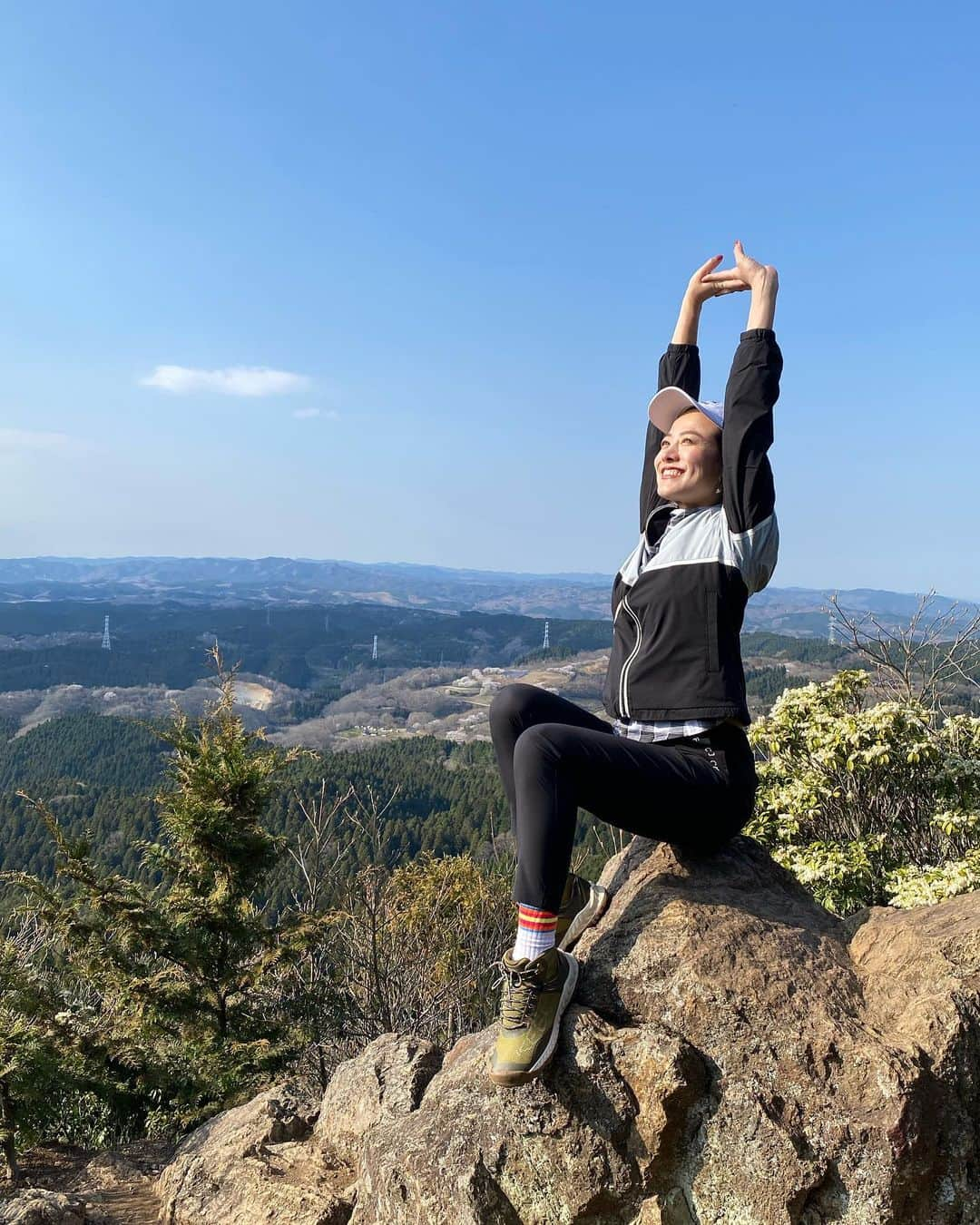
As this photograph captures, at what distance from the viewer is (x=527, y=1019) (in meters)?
3.12

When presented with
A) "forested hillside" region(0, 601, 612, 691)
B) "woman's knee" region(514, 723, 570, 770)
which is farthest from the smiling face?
"forested hillside" region(0, 601, 612, 691)

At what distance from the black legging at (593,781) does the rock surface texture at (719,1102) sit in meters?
0.55

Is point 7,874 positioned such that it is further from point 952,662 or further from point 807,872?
point 952,662

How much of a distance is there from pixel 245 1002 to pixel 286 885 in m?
27.8

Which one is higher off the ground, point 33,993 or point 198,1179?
point 198,1179

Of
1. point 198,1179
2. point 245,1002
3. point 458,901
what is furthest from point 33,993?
point 458,901

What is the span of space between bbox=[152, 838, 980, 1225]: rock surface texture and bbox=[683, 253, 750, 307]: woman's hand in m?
2.90

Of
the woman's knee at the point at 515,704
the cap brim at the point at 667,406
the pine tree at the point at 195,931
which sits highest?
the cap brim at the point at 667,406

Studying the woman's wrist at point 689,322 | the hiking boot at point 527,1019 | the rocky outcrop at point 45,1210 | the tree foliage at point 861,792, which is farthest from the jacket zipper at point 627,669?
the tree foliage at point 861,792

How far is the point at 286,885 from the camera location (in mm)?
34344

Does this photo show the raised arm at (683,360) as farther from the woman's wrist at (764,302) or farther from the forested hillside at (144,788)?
the forested hillside at (144,788)

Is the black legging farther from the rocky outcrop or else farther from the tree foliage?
the tree foliage

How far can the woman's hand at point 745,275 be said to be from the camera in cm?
361

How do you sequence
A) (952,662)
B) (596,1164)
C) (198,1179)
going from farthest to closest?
(952,662) → (198,1179) → (596,1164)
